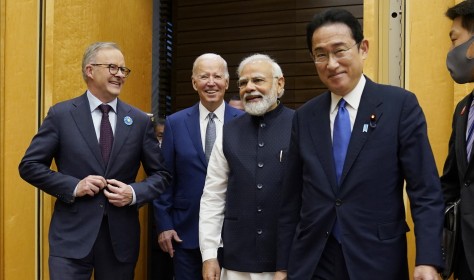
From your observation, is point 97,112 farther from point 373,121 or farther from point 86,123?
point 373,121

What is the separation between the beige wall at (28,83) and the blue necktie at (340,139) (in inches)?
96.5

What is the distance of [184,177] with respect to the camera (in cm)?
376

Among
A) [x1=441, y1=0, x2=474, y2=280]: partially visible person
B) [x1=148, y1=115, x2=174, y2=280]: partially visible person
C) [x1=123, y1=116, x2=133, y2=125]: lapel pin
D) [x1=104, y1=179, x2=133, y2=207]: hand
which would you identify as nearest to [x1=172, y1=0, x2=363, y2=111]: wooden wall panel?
[x1=148, y1=115, x2=174, y2=280]: partially visible person

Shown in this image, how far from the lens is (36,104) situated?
4.36 meters

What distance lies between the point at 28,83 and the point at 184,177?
1.47m

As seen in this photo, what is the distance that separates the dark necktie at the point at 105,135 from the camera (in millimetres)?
3408

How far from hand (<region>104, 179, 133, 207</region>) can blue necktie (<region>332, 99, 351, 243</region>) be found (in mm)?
1335

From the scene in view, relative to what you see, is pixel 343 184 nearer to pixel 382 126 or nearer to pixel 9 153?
pixel 382 126

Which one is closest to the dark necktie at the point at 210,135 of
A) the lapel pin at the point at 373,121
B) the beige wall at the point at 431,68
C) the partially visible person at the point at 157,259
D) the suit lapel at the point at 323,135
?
the partially visible person at the point at 157,259

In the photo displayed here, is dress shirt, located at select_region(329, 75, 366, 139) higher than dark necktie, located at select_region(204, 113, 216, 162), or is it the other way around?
dress shirt, located at select_region(329, 75, 366, 139)

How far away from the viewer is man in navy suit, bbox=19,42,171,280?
326 cm

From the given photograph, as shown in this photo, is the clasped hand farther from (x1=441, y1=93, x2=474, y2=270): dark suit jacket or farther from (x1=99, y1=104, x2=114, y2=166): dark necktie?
(x1=441, y1=93, x2=474, y2=270): dark suit jacket

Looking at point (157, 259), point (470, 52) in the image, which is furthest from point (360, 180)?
point (157, 259)

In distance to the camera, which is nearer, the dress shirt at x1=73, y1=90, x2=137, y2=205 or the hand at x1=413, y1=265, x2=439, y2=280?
the hand at x1=413, y1=265, x2=439, y2=280
